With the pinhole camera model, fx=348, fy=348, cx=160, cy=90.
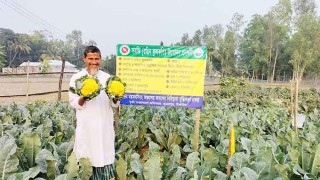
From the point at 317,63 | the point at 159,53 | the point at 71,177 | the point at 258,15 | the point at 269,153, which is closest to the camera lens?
the point at 71,177

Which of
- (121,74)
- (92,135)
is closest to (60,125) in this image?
(121,74)

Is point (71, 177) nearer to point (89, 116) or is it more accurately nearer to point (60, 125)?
point (89, 116)

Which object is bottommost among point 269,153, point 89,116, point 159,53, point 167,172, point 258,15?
point 167,172

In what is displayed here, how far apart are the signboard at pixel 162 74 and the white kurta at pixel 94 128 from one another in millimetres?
1477

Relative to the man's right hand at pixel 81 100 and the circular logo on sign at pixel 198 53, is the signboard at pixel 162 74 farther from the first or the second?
the man's right hand at pixel 81 100

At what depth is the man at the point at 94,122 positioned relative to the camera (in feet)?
11.1

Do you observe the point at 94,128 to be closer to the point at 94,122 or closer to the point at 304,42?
the point at 94,122

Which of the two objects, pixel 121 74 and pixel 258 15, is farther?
pixel 258 15

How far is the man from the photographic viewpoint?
3.39m

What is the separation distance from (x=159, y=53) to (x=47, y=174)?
2.27 meters

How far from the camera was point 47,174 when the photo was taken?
11.0 feet

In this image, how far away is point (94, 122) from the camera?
3387mm

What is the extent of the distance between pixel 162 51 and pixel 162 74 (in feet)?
1.05

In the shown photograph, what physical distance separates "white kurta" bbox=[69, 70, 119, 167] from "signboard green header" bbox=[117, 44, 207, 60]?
1520mm
